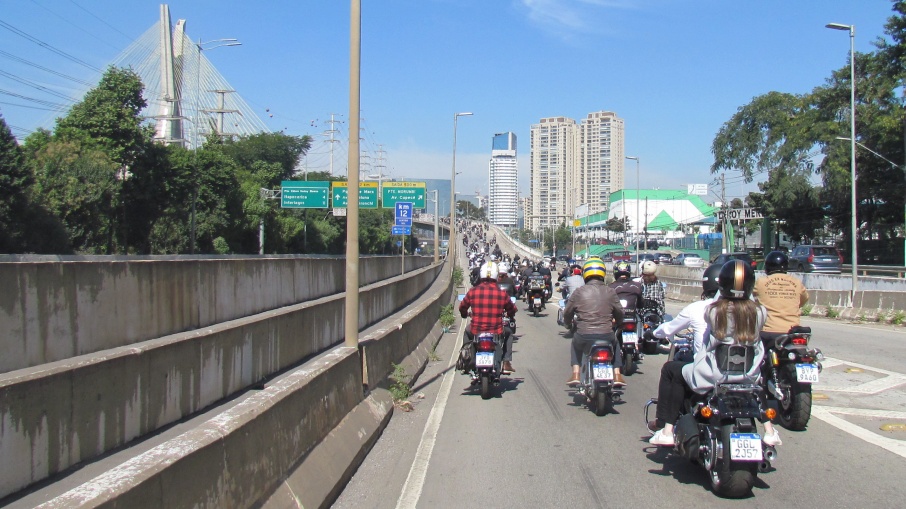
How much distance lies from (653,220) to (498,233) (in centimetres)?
4198

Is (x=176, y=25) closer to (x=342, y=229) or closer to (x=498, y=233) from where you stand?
(x=342, y=229)

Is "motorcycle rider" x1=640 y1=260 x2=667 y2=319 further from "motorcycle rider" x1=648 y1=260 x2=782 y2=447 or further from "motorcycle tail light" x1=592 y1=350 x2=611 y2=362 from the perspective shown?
"motorcycle rider" x1=648 y1=260 x2=782 y2=447

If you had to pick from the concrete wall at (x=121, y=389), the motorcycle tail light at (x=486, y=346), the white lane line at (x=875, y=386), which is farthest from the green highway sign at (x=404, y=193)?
the motorcycle tail light at (x=486, y=346)

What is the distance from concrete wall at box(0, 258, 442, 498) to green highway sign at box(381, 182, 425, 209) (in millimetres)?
41700

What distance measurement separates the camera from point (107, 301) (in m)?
7.48

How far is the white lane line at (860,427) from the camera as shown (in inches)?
305

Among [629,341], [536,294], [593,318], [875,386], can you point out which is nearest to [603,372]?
[593,318]

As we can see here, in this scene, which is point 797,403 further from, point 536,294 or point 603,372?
point 536,294

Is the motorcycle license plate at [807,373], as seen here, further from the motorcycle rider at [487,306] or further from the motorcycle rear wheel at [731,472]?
the motorcycle rider at [487,306]

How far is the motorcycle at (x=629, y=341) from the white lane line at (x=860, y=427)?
323cm

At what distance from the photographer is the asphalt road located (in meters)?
6.32

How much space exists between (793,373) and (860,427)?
1.13m

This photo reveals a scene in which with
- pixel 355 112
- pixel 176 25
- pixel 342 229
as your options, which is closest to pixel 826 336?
pixel 355 112

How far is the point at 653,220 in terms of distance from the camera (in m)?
138
